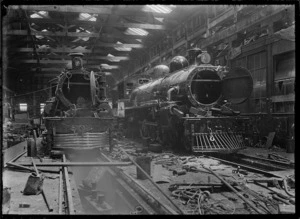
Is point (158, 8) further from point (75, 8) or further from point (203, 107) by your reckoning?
point (203, 107)

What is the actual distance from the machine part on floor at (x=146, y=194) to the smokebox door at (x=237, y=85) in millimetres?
3729

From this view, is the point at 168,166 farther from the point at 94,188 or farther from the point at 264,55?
the point at 264,55

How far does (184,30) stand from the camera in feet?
41.4

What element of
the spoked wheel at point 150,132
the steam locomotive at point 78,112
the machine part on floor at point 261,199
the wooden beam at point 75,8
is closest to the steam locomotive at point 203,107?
the spoked wheel at point 150,132

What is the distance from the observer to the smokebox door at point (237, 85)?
7.43 metres

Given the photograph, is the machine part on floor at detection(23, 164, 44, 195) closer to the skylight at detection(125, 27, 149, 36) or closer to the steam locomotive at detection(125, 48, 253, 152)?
the steam locomotive at detection(125, 48, 253, 152)

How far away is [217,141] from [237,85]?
1553mm

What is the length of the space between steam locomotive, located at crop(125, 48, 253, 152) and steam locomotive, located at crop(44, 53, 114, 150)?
5.77 feet

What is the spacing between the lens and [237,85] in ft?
25.3

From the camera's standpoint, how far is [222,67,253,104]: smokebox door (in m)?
7.43

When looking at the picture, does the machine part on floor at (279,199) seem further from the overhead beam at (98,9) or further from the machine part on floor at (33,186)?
the machine part on floor at (33,186)

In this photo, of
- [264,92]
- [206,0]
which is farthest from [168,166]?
[264,92]
